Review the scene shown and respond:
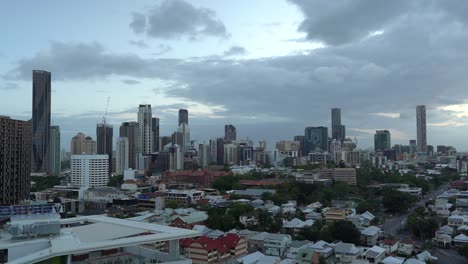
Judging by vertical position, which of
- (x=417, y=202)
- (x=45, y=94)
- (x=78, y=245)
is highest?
(x=45, y=94)

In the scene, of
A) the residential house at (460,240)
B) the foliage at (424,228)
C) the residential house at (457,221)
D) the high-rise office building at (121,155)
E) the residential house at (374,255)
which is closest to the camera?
the residential house at (374,255)

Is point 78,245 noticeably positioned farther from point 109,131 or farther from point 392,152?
point 392,152

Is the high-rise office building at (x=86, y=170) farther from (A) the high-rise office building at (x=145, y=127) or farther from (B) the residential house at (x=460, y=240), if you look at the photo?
(B) the residential house at (x=460, y=240)

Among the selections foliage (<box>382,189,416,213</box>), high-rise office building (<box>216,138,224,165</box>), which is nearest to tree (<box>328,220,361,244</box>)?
foliage (<box>382,189,416,213</box>)

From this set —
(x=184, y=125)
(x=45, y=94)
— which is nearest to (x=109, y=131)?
(x=45, y=94)

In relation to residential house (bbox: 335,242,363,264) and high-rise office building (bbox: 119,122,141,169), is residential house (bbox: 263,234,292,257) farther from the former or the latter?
high-rise office building (bbox: 119,122,141,169)

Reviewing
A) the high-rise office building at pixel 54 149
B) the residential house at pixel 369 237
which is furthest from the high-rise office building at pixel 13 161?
the high-rise office building at pixel 54 149

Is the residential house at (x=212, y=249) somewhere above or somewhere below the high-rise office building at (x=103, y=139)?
below

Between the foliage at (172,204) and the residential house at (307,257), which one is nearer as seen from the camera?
the residential house at (307,257)
